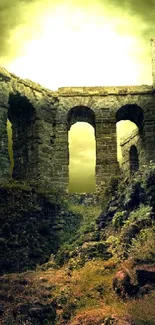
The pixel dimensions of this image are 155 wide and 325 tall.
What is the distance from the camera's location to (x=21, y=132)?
2645 cm

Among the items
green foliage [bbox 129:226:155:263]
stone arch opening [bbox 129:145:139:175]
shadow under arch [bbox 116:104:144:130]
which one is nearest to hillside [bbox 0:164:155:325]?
green foliage [bbox 129:226:155:263]

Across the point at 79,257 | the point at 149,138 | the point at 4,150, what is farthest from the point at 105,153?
the point at 79,257

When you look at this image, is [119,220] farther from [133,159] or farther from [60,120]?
[133,159]

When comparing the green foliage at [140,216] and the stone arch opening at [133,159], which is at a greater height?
the stone arch opening at [133,159]

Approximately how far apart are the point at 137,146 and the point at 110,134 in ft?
14.0

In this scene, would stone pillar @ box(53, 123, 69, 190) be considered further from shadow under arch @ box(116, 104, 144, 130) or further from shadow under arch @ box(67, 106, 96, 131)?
shadow under arch @ box(116, 104, 144, 130)

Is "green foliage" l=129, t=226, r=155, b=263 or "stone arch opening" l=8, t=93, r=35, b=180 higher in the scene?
"stone arch opening" l=8, t=93, r=35, b=180

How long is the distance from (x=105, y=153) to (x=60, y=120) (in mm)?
2984

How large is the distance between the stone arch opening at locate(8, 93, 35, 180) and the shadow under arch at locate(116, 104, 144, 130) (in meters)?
5.09

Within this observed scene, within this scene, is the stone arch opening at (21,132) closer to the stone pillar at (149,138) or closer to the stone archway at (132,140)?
the stone archway at (132,140)

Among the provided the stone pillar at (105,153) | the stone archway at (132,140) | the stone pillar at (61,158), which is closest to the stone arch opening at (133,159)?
the stone archway at (132,140)

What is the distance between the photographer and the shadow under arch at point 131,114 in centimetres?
2767

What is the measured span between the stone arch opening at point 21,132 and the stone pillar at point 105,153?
3.50 m

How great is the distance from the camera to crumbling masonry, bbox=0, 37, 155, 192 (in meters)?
25.3
